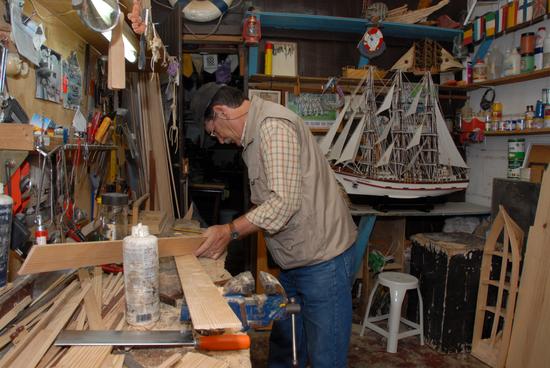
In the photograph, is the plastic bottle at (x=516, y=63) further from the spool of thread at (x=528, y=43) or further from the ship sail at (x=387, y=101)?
the ship sail at (x=387, y=101)

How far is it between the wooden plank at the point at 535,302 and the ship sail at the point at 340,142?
1.62 metres

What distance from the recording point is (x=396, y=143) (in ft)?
12.3

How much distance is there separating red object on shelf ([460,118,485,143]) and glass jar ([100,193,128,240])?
314 centimetres

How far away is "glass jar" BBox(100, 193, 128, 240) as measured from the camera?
5.69 ft

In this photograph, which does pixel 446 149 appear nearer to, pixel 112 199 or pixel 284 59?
pixel 284 59

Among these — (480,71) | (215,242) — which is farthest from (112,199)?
(480,71)

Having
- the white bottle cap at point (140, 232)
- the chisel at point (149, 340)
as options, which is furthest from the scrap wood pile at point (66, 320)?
the white bottle cap at point (140, 232)

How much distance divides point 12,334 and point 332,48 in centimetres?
355

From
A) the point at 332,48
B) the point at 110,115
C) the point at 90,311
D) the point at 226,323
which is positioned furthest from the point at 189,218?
the point at 332,48

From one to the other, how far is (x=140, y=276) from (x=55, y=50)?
1.04 metres

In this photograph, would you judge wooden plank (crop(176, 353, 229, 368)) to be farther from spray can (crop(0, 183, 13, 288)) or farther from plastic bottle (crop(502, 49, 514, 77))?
plastic bottle (crop(502, 49, 514, 77))

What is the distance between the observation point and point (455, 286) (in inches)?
119

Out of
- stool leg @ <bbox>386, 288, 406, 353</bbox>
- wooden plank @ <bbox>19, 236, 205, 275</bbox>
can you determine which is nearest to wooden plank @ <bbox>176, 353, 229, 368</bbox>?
wooden plank @ <bbox>19, 236, 205, 275</bbox>

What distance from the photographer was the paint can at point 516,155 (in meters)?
3.33
